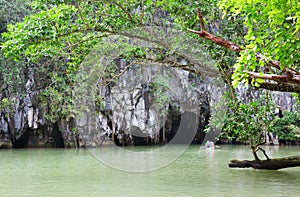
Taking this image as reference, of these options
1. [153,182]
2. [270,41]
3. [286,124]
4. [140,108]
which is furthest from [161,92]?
[270,41]

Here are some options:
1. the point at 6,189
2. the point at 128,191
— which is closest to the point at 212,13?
the point at 128,191

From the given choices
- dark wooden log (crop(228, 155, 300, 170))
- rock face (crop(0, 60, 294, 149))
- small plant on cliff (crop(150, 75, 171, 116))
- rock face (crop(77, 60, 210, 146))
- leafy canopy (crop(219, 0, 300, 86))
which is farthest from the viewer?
rock face (crop(77, 60, 210, 146))

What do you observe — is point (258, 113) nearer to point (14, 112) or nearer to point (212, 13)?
point (212, 13)

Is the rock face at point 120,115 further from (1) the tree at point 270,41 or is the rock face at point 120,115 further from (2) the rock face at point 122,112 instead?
(1) the tree at point 270,41

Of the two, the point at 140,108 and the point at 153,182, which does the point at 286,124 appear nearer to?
the point at 140,108

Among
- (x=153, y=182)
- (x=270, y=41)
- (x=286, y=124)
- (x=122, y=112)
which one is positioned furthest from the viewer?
(x=122, y=112)

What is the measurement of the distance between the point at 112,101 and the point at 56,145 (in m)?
3.35

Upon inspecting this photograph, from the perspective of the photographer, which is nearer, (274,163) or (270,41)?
(270,41)

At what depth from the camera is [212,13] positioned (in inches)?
311

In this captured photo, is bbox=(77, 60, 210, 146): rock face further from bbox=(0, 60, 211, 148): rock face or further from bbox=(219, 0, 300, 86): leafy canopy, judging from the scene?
bbox=(219, 0, 300, 86): leafy canopy

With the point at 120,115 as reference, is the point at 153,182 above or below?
below

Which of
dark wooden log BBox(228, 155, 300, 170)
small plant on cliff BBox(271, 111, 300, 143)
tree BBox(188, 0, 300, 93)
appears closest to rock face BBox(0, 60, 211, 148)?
small plant on cliff BBox(271, 111, 300, 143)

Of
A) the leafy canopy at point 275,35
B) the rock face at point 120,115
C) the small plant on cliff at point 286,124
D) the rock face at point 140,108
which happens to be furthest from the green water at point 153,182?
the small plant on cliff at point 286,124

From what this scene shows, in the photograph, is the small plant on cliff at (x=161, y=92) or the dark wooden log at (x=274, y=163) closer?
the dark wooden log at (x=274, y=163)
